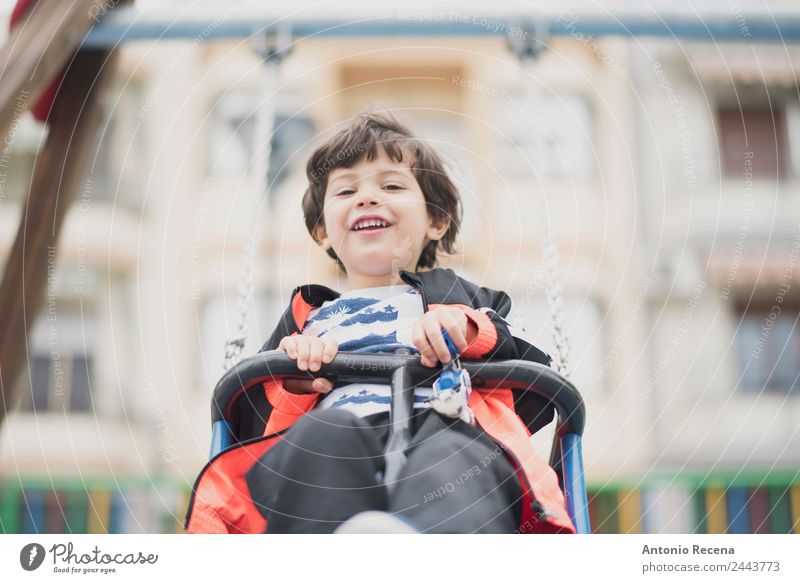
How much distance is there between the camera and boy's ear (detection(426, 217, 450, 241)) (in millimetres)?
688

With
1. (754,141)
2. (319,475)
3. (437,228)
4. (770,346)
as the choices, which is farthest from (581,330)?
(319,475)

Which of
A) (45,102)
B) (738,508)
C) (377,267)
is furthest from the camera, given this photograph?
(738,508)

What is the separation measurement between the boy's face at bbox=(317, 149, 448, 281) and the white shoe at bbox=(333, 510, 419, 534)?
24 centimetres

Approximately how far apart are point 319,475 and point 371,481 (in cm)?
3

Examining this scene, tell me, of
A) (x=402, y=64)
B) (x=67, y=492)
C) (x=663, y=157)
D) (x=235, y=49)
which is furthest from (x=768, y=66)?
(x=67, y=492)

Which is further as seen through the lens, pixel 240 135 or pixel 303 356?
pixel 240 135

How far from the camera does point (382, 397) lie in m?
0.55

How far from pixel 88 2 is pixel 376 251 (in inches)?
16.9

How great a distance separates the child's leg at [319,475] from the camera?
0.45 m

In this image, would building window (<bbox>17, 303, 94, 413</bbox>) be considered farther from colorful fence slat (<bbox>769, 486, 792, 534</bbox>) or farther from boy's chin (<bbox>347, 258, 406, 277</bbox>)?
boy's chin (<bbox>347, 258, 406, 277</bbox>)

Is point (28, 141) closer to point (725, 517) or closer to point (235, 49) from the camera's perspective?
point (235, 49)

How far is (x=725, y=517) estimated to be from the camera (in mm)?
1524

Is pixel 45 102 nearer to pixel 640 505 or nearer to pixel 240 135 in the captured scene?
pixel 640 505

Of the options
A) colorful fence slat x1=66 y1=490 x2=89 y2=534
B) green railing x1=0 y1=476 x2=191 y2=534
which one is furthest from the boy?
colorful fence slat x1=66 y1=490 x2=89 y2=534
